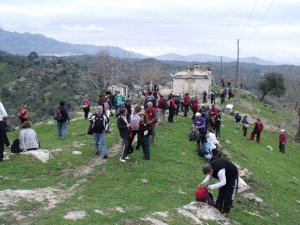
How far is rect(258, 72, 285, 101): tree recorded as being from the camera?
299ft

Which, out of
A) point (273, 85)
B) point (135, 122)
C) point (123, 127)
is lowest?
point (273, 85)

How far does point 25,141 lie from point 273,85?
265ft

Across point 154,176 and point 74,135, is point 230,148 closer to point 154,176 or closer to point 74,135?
point 74,135

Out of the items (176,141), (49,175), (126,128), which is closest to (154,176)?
(126,128)

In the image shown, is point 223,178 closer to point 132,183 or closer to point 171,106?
point 132,183

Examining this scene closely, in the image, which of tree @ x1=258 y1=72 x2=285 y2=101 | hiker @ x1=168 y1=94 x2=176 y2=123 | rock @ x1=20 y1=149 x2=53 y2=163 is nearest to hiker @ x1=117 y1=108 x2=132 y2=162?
rock @ x1=20 y1=149 x2=53 y2=163

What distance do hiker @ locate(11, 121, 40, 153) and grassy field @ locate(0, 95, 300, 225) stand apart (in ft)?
2.05

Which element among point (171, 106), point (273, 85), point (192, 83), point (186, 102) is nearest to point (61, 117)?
point (171, 106)

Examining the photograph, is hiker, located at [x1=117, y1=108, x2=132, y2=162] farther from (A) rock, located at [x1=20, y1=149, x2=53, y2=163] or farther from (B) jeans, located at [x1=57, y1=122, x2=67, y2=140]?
(B) jeans, located at [x1=57, y1=122, x2=67, y2=140]

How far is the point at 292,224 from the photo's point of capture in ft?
51.8

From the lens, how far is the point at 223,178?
480 inches

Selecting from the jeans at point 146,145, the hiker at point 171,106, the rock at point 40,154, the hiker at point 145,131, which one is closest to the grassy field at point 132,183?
the rock at point 40,154

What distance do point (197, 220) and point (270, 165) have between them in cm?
1666

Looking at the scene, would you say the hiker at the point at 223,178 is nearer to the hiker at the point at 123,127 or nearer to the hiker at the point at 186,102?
the hiker at the point at 123,127
